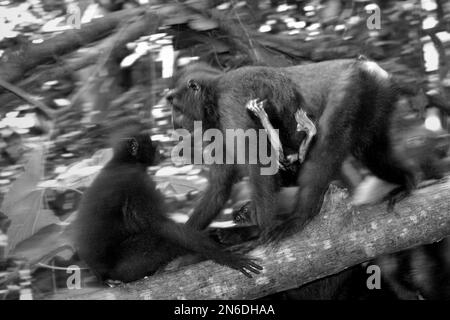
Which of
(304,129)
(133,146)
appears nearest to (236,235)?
(304,129)

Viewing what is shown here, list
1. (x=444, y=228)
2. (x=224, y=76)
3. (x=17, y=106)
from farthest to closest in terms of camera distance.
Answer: (x=17, y=106)
(x=224, y=76)
(x=444, y=228)

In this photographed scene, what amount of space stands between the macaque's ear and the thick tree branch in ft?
3.91

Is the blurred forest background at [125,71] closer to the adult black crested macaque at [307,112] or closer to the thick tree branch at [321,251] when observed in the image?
the adult black crested macaque at [307,112]

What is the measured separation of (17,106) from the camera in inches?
201

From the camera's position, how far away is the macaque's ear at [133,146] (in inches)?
178

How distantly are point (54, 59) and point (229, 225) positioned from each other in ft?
7.28

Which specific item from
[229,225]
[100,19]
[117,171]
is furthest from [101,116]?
[229,225]

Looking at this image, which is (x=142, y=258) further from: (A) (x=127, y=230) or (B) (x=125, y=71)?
(B) (x=125, y=71)

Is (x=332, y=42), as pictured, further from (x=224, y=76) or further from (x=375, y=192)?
(x=375, y=192)

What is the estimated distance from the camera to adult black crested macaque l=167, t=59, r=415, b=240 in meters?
4.07

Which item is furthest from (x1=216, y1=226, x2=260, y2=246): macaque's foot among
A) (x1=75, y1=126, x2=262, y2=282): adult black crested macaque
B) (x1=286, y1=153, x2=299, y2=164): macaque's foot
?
(x1=286, y1=153, x2=299, y2=164): macaque's foot

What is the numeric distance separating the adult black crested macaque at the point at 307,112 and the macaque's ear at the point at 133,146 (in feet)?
1.50

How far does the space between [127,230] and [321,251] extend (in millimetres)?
1455

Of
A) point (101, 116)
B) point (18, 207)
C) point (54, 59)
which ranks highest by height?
point (54, 59)
